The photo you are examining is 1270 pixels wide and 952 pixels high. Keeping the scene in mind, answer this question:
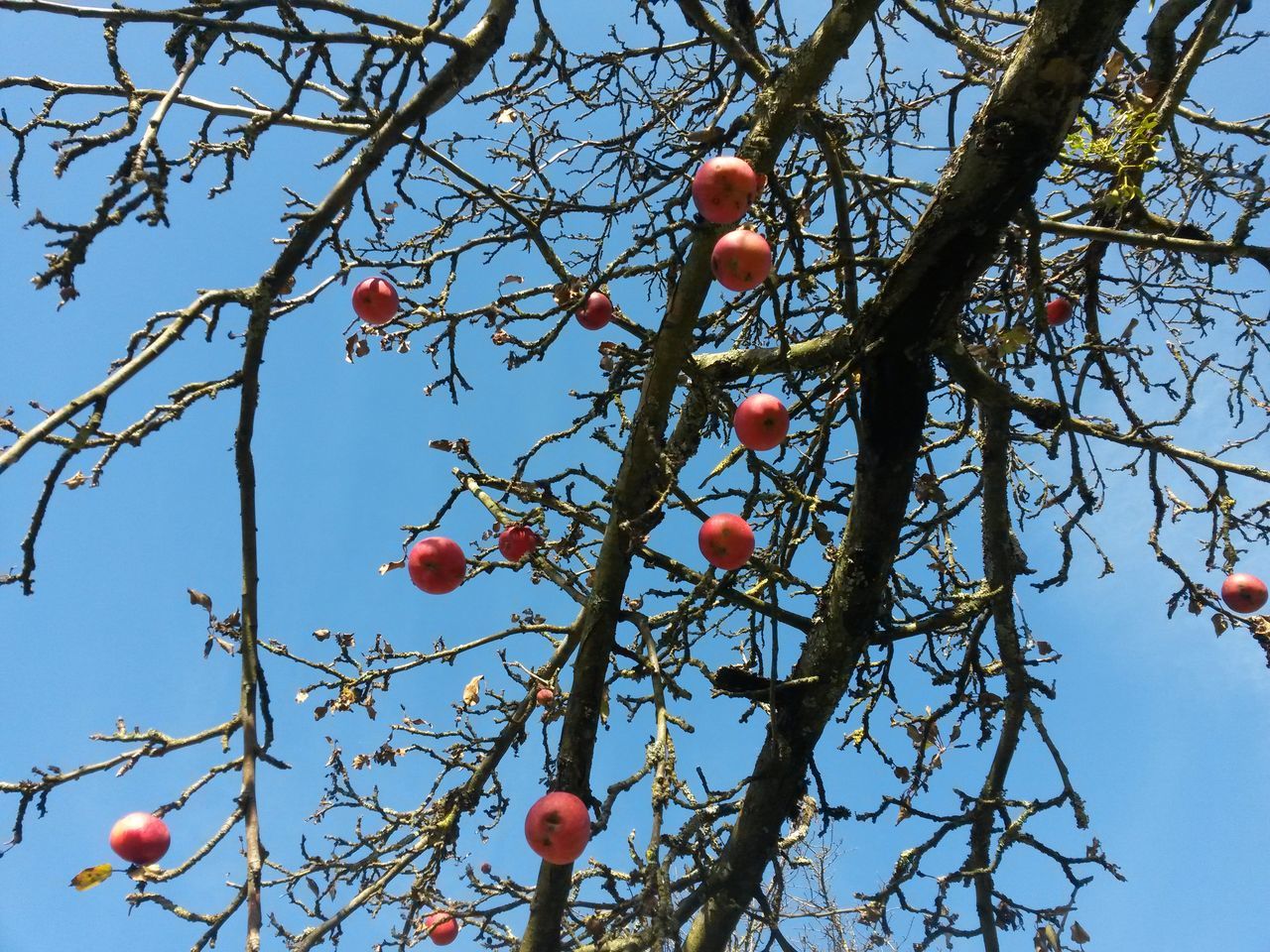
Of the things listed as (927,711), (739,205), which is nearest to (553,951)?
(927,711)

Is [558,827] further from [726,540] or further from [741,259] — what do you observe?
[741,259]

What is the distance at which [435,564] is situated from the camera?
317cm

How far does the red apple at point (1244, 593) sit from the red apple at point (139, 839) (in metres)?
4.54

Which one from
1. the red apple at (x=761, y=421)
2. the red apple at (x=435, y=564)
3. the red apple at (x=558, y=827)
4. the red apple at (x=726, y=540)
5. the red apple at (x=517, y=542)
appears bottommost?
the red apple at (x=558, y=827)

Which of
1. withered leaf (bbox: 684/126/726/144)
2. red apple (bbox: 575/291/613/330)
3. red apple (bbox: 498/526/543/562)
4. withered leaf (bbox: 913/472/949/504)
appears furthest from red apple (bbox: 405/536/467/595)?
withered leaf (bbox: 913/472/949/504)

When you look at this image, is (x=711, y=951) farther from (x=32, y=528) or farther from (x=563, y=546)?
(x=32, y=528)

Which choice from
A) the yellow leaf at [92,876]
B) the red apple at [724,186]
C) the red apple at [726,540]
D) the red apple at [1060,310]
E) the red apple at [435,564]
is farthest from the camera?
the red apple at [1060,310]

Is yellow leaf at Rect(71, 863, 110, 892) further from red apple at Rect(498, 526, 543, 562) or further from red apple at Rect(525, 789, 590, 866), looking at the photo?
red apple at Rect(498, 526, 543, 562)

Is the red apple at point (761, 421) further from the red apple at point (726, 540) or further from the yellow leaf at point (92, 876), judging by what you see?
the yellow leaf at point (92, 876)

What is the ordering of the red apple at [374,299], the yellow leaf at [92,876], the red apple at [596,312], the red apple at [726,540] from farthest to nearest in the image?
the red apple at [596,312] < the red apple at [374,299] < the red apple at [726,540] < the yellow leaf at [92,876]

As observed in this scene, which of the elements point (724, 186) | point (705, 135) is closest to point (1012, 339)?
point (724, 186)

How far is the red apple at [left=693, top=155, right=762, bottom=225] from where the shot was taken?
8.34 feet

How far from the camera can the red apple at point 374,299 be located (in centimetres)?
349

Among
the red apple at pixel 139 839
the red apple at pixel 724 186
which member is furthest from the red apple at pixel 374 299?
the red apple at pixel 139 839
